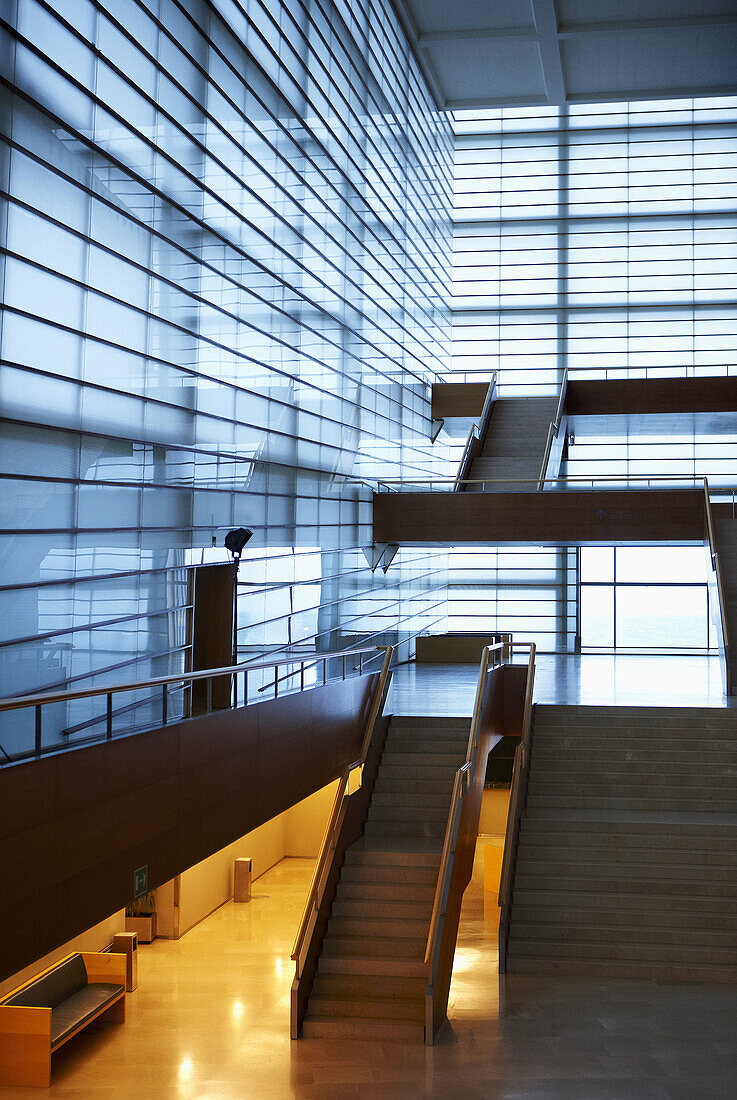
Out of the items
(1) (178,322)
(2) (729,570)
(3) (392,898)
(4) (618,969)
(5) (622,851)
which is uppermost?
(1) (178,322)

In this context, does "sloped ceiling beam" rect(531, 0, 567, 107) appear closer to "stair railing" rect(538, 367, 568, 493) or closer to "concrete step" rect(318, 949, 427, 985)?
"stair railing" rect(538, 367, 568, 493)

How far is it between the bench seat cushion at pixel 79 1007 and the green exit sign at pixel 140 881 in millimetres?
5329

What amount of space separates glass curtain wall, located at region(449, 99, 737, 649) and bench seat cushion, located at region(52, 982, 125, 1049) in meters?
20.0

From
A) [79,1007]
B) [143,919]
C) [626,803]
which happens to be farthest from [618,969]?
[143,919]

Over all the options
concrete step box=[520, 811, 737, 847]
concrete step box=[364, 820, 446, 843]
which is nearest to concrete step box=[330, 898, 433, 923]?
concrete step box=[364, 820, 446, 843]

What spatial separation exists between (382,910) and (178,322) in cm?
821

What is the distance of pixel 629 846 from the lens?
14.8 meters

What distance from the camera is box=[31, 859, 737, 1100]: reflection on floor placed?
10.2 m

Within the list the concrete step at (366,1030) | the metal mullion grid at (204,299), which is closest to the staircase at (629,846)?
the concrete step at (366,1030)

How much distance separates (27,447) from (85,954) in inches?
342

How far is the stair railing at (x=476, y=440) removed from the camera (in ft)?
82.0

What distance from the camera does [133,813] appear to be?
7.94 meters

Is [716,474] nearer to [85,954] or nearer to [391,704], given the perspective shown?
[391,704]

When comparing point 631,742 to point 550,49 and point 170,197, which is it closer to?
point 170,197
